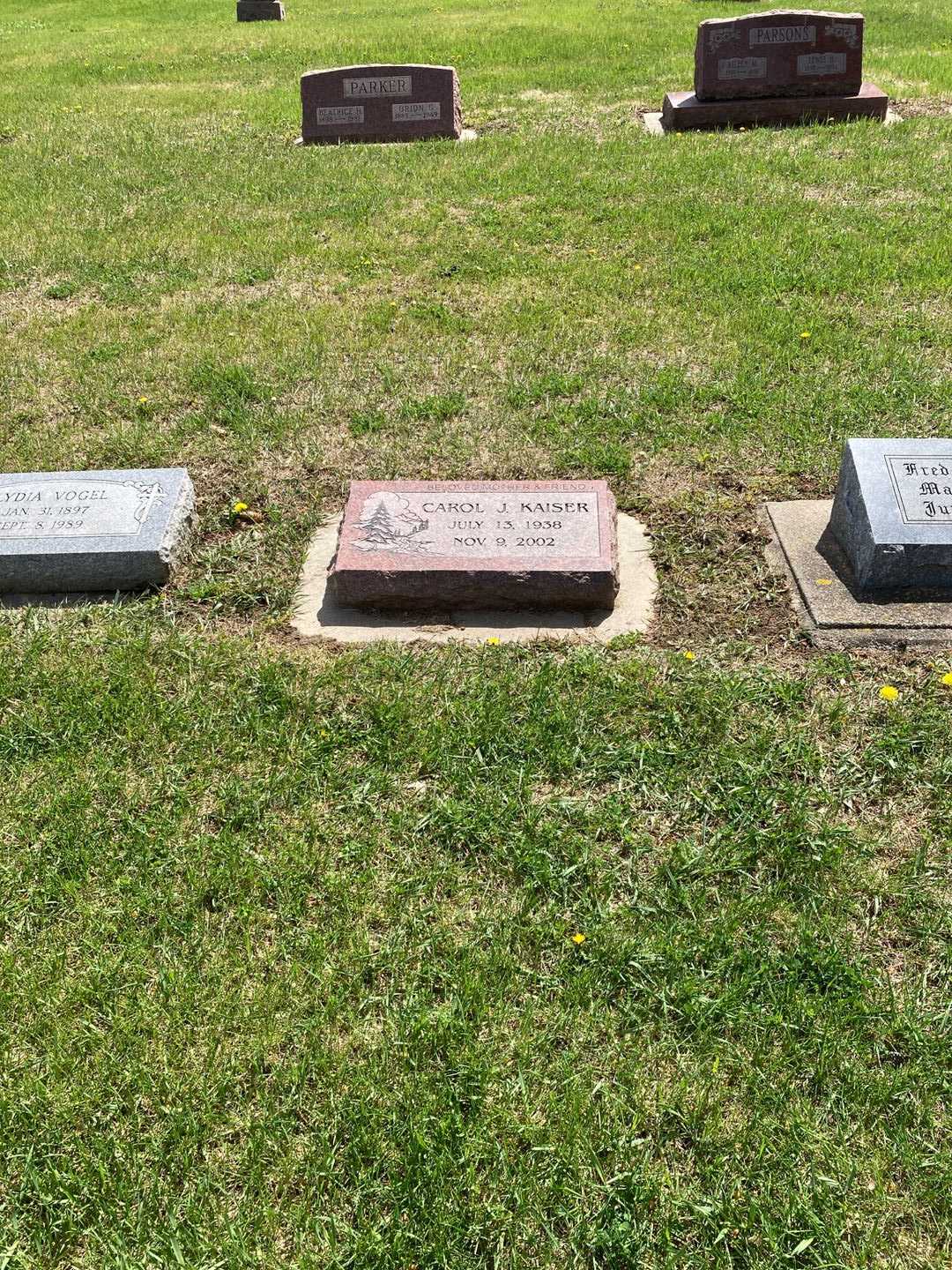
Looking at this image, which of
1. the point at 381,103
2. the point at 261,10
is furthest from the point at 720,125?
the point at 261,10

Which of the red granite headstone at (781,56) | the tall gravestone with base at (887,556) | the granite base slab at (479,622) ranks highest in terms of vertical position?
the red granite headstone at (781,56)

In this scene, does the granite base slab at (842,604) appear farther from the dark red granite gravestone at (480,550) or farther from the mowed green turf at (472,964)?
the dark red granite gravestone at (480,550)

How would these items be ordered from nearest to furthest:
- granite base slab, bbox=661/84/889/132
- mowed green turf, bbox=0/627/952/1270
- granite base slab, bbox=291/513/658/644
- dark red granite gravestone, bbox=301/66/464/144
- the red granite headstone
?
mowed green turf, bbox=0/627/952/1270 → granite base slab, bbox=291/513/658/644 → the red granite headstone → granite base slab, bbox=661/84/889/132 → dark red granite gravestone, bbox=301/66/464/144

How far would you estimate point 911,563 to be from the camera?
14.0 feet

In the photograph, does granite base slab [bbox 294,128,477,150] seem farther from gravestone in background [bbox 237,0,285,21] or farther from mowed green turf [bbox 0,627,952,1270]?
gravestone in background [bbox 237,0,285,21]

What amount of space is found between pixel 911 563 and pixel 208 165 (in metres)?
9.50

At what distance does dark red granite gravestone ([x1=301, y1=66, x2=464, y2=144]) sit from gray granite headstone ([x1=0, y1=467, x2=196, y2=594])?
27.8ft

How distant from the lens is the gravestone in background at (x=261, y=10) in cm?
1964

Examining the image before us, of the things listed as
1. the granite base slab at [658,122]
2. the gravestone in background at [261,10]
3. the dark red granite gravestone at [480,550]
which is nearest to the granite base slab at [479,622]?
the dark red granite gravestone at [480,550]

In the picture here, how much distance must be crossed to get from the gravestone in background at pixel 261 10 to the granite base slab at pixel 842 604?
1961cm

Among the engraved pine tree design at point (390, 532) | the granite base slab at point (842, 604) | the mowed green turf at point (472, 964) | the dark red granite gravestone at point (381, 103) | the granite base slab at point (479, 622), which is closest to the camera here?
the mowed green turf at point (472, 964)

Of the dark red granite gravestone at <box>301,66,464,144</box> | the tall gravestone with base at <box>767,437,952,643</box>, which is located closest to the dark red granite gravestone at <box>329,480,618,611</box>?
the tall gravestone with base at <box>767,437,952,643</box>

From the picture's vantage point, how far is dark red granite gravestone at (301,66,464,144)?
11.5 metres

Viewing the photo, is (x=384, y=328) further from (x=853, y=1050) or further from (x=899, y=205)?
(x=853, y=1050)
